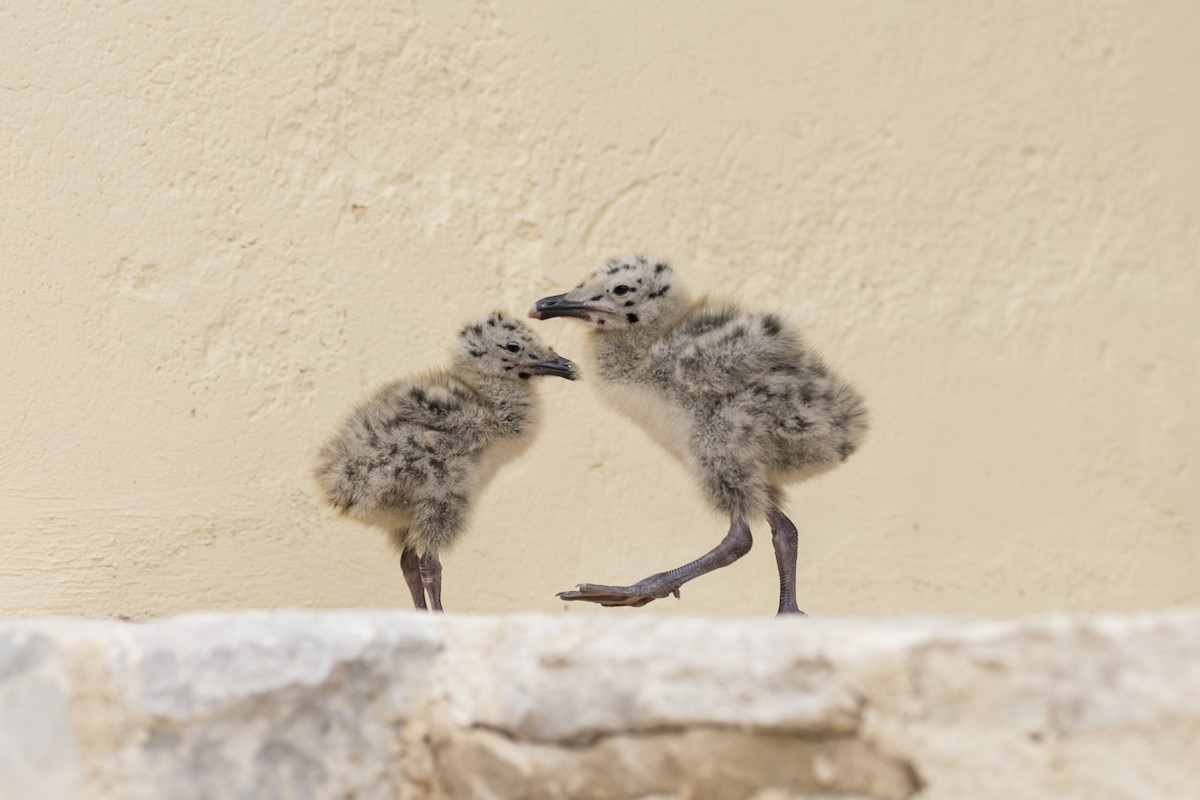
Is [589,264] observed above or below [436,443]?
above

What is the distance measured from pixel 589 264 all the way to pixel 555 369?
0.58 m

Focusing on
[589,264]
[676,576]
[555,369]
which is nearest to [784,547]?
[676,576]

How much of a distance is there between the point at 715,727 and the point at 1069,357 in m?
2.60

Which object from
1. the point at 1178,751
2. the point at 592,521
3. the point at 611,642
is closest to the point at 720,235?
the point at 592,521

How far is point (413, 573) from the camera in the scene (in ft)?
9.53

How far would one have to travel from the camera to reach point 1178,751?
49.0 inches

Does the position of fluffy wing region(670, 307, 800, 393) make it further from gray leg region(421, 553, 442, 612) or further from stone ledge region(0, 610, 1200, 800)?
stone ledge region(0, 610, 1200, 800)

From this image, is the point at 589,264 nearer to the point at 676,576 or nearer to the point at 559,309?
the point at 559,309

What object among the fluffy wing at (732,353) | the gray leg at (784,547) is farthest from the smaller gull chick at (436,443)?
the gray leg at (784,547)

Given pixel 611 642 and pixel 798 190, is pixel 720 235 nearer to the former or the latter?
pixel 798 190

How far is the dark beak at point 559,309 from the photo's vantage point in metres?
2.89

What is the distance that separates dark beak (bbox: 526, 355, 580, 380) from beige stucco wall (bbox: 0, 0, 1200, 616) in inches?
17.9

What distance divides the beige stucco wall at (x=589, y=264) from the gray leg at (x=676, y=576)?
75 cm

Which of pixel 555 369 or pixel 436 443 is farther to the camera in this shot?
pixel 555 369
